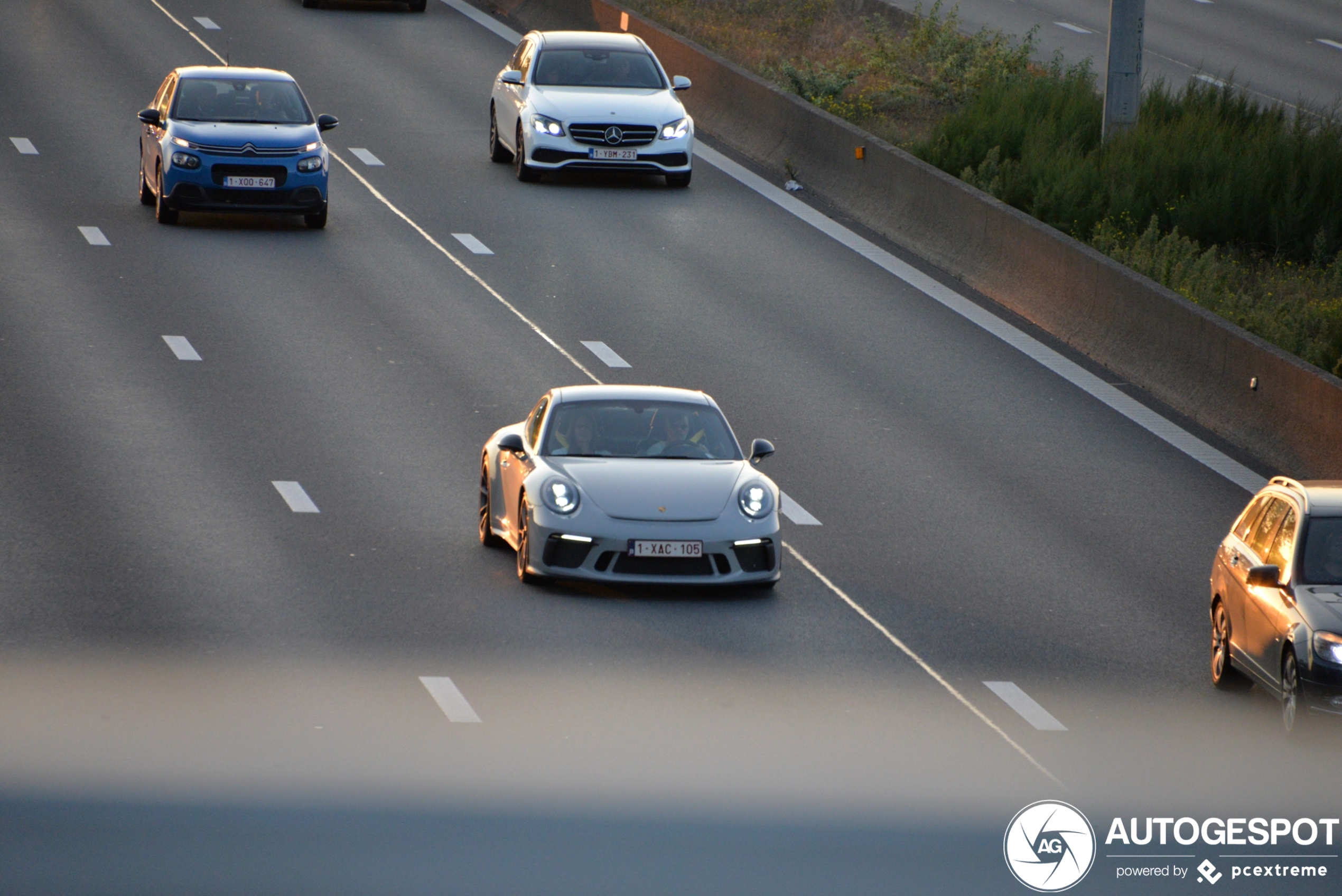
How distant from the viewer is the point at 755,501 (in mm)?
14367

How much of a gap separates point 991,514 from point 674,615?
3649mm

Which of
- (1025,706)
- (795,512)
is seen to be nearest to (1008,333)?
(795,512)

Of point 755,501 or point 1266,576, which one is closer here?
point 1266,576

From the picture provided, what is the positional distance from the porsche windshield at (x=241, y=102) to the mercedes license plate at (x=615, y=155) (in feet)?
13.3

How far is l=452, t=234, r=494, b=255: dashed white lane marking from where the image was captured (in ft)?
83.5

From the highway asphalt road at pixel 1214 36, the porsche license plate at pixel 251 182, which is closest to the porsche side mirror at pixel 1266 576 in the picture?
the porsche license plate at pixel 251 182

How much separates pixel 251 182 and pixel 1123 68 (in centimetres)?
1019

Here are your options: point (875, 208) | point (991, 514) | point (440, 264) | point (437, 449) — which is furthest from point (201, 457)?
point (875, 208)

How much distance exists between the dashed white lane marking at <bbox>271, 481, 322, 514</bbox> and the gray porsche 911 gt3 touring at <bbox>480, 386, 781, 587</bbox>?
4.65ft

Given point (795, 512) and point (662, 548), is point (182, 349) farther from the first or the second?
point (662, 548)

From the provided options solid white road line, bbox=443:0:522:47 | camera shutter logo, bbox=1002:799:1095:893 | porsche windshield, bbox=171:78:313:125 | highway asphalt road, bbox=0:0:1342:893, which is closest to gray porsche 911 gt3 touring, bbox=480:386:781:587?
highway asphalt road, bbox=0:0:1342:893

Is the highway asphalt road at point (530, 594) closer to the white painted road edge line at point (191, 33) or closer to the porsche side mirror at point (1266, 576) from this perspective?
the porsche side mirror at point (1266, 576)

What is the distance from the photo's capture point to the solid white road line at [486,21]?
130 ft

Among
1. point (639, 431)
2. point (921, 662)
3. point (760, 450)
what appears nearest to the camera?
point (921, 662)
